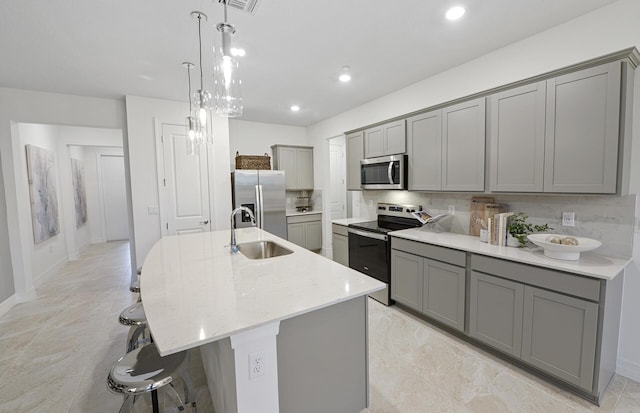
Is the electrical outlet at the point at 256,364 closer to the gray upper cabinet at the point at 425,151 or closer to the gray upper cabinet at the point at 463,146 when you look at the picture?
the gray upper cabinet at the point at 463,146

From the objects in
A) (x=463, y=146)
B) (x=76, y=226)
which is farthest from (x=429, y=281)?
(x=76, y=226)

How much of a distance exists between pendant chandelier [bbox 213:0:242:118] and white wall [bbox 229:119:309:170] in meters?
3.19

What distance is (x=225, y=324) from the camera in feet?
3.56

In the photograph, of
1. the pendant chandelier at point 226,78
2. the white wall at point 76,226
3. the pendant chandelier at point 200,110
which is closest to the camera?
the pendant chandelier at point 226,78

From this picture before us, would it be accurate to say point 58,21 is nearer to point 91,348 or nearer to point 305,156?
point 91,348

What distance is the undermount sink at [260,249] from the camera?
100 inches

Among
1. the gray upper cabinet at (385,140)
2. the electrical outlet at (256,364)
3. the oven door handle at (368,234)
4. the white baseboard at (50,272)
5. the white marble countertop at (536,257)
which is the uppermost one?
the gray upper cabinet at (385,140)

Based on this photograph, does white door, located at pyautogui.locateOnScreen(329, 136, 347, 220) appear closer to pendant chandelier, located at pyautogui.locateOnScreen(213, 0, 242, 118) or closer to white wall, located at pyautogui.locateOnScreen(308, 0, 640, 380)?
white wall, located at pyautogui.locateOnScreen(308, 0, 640, 380)

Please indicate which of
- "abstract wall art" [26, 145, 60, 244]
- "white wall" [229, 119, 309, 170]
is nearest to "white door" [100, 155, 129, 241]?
"abstract wall art" [26, 145, 60, 244]

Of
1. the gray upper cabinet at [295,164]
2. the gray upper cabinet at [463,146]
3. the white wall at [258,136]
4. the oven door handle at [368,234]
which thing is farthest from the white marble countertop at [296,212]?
the gray upper cabinet at [463,146]

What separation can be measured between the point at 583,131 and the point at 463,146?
88cm

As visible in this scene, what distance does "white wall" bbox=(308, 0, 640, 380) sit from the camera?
1927 mm

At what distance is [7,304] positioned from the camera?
3328mm

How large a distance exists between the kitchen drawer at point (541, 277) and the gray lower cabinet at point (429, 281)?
20 cm
